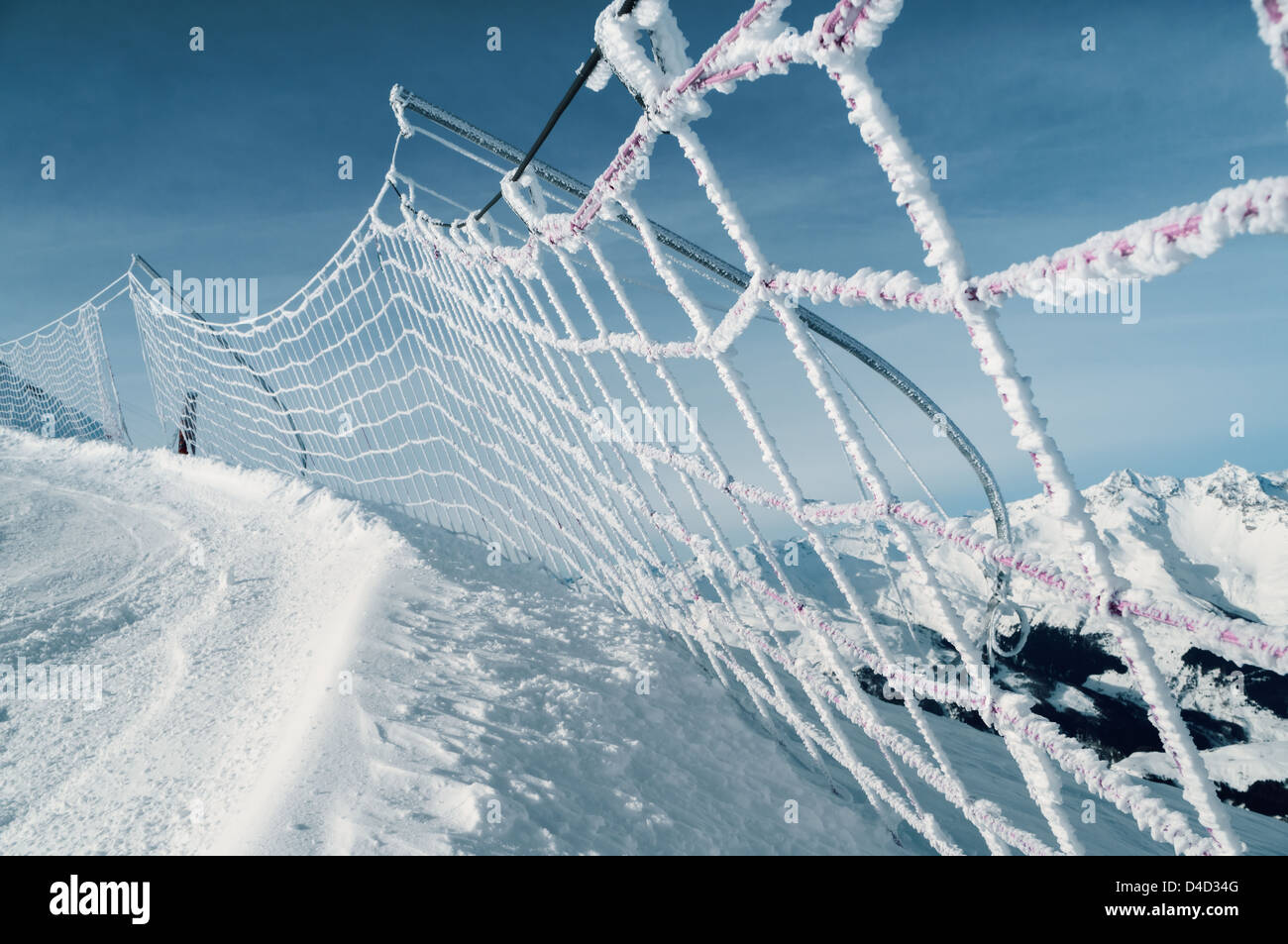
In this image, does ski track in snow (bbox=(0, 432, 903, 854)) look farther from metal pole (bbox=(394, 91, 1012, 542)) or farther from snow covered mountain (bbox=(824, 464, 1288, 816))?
snow covered mountain (bbox=(824, 464, 1288, 816))

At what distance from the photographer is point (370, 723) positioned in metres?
2.47

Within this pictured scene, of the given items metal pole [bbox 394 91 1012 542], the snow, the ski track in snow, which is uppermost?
metal pole [bbox 394 91 1012 542]

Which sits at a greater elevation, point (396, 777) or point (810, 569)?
point (810, 569)

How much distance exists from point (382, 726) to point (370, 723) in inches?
2.2

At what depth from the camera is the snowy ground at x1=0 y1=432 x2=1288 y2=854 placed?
2098 millimetres

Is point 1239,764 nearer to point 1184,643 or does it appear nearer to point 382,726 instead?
point 1184,643

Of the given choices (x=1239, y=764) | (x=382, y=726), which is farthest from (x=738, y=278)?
(x=1239, y=764)

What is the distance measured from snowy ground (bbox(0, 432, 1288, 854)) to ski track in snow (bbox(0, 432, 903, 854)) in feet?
0.04

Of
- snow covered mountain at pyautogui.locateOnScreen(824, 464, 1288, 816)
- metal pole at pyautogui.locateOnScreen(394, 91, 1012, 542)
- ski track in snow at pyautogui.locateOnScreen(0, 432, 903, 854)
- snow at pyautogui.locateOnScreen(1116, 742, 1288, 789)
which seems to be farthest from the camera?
snow covered mountain at pyautogui.locateOnScreen(824, 464, 1288, 816)

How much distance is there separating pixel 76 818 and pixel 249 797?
0.77m

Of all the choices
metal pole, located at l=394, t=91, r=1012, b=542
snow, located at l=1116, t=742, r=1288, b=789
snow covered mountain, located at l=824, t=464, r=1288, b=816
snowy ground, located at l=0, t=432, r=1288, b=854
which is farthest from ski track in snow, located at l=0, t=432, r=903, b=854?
snow, located at l=1116, t=742, r=1288, b=789

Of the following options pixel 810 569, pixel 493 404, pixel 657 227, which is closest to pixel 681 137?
pixel 657 227
